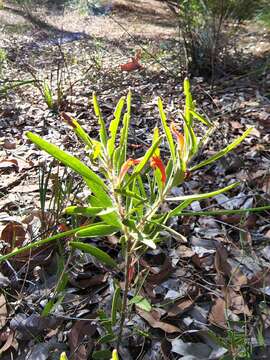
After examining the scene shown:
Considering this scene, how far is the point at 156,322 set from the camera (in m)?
1.14

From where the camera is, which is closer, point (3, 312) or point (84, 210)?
point (84, 210)

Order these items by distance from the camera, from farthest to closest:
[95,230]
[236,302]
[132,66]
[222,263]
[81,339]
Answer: [132,66] → [222,263] → [236,302] → [81,339] → [95,230]

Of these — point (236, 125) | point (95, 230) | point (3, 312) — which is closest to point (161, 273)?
point (3, 312)

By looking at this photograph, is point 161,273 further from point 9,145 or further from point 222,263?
point 9,145

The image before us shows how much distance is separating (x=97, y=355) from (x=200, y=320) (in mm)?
323

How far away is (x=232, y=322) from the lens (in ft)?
3.62

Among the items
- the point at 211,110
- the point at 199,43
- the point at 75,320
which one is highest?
the point at 199,43

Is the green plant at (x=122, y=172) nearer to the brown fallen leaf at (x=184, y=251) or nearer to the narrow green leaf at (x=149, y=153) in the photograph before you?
the narrow green leaf at (x=149, y=153)

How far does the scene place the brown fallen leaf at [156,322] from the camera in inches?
44.7

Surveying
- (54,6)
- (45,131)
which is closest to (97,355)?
(45,131)

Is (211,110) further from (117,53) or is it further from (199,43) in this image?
(117,53)

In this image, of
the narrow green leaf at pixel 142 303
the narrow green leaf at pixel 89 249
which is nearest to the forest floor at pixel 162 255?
the narrow green leaf at pixel 142 303

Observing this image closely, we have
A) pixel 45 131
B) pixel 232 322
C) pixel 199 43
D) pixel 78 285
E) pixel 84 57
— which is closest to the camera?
pixel 232 322

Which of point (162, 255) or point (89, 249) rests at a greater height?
point (89, 249)
